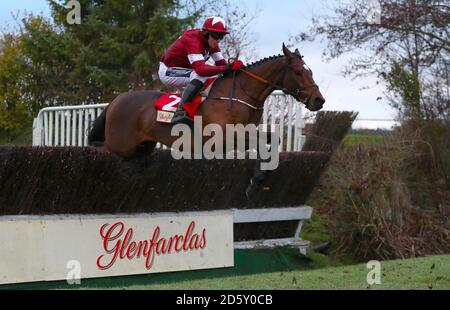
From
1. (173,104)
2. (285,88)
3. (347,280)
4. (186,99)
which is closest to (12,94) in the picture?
(173,104)

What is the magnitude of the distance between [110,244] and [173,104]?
2379 millimetres

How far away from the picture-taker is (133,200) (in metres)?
11.4

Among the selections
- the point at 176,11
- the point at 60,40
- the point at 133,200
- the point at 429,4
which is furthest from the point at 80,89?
the point at 133,200

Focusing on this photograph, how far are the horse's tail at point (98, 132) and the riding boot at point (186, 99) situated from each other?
1.65 meters

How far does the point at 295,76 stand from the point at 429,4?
970 cm

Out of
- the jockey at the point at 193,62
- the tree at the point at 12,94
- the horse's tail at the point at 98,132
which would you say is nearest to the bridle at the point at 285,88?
the jockey at the point at 193,62

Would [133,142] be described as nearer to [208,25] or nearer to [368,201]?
[208,25]

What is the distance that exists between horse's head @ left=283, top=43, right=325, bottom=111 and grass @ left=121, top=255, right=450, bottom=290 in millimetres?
2052

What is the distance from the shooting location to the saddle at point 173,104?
9625 millimetres

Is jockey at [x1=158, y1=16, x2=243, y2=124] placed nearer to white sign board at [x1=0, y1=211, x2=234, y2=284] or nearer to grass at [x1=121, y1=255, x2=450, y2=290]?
grass at [x1=121, y1=255, x2=450, y2=290]

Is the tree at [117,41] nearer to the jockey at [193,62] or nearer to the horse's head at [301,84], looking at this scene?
the jockey at [193,62]

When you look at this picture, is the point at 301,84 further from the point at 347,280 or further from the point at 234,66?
the point at 347,280

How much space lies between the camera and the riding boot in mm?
9547

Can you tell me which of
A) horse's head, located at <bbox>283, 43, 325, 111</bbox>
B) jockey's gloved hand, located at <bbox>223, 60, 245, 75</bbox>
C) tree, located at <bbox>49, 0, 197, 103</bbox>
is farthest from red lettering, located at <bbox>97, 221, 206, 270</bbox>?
tree, located at <bbox>49, 0, 197, 103</bbox>
